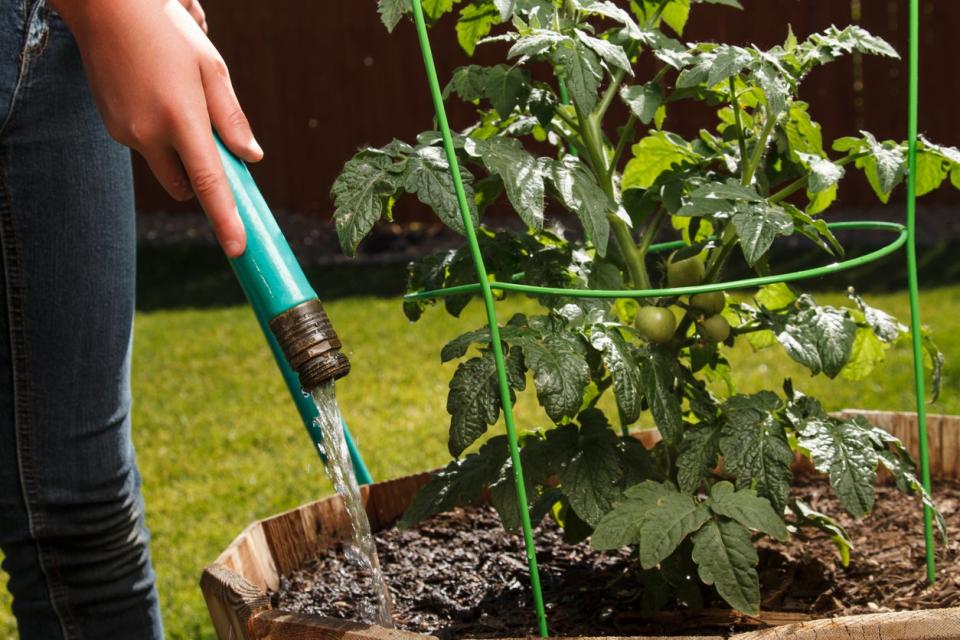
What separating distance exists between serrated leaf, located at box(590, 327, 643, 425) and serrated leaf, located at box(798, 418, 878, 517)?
24cm

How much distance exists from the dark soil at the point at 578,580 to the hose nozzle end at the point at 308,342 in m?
0.54

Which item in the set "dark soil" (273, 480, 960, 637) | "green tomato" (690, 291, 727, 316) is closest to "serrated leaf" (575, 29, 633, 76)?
"green tomato" (690, 291, 727, 316)

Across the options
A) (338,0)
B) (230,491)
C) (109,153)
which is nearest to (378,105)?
(338,0)

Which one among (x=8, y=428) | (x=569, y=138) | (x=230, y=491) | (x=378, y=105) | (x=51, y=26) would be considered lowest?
(x=230, y=491)

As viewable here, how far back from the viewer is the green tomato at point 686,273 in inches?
57.3

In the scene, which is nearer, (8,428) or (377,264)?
(8,428)

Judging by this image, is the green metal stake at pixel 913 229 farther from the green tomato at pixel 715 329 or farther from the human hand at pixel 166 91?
the human hand at pixel 166 91

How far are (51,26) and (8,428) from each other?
57cm

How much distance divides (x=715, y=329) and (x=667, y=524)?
11.7 inches

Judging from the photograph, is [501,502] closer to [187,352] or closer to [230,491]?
[230,491]

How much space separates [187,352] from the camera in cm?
507

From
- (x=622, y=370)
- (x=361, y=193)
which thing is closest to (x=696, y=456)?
(x=622, y=370)

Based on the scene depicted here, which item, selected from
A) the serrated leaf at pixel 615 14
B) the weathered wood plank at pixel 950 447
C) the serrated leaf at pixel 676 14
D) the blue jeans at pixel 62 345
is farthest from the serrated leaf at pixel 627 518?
the weathered wood plank at pixel 950 447

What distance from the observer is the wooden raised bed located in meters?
1.13
